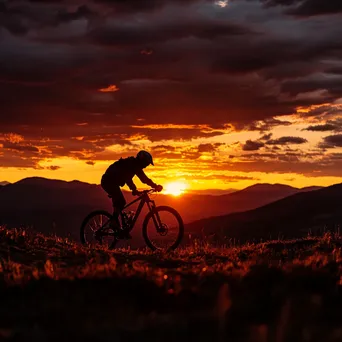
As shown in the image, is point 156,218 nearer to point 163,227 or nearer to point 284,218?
point 163,227

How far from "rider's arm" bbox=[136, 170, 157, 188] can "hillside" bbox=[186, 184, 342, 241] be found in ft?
326

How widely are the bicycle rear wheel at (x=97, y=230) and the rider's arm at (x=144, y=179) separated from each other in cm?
176

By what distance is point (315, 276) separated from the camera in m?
8.96

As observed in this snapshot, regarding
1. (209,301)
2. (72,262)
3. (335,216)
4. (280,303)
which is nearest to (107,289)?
(209,301)

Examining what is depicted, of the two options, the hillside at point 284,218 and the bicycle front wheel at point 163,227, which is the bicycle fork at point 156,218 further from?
the hillside at point 284,218

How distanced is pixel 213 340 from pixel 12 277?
4.26 meters

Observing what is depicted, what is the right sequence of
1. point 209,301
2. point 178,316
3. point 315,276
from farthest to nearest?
1. point 315,276
2. point 209,301
3. point 178,316

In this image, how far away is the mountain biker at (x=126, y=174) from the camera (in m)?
16.6

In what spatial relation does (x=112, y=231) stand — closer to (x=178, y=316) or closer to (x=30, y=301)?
(x=30, y=301)

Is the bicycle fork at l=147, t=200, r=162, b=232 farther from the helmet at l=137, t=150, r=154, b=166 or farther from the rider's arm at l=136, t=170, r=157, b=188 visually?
the helmet at l=137, t=150, r=154, b=166

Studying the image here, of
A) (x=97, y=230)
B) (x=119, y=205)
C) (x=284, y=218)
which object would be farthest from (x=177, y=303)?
(x=284, y=218)

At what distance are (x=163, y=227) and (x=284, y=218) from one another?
13022cm

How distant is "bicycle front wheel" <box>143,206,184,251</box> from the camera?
661 inches

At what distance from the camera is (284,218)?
14388cm
